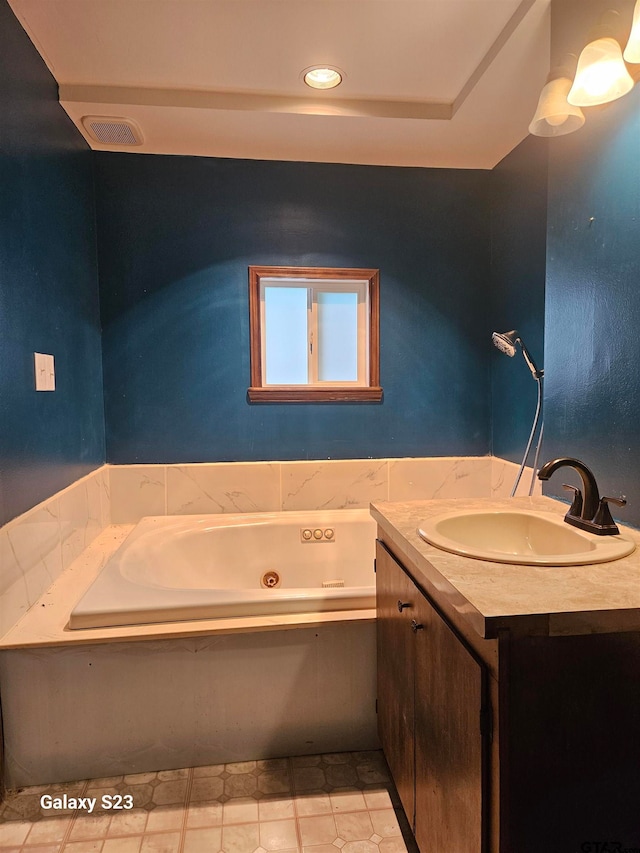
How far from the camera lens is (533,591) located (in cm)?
86

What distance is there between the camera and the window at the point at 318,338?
8.68 feet

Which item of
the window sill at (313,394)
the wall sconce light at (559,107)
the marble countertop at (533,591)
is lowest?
the marble countertop at (533,591)

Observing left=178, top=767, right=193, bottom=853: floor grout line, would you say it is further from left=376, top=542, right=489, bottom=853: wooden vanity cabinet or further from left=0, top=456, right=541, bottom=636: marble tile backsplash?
left=0, top=456, right=541, bottom=636: marble tile backsplash

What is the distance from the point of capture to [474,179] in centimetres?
272

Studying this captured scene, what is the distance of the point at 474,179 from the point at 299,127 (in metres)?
1.02

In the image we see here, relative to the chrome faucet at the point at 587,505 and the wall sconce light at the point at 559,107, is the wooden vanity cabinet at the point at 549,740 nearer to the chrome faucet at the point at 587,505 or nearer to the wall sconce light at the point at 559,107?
the chrome faucet at the point at 587,505

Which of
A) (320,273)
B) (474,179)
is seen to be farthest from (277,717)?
(474,179)

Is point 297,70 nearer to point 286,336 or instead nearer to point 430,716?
point 286,336

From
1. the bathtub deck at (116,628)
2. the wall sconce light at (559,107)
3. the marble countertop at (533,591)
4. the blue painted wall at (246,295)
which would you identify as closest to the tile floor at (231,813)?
the bathtub deck at (116,628)

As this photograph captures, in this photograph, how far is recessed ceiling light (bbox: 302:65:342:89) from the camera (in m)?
1.93

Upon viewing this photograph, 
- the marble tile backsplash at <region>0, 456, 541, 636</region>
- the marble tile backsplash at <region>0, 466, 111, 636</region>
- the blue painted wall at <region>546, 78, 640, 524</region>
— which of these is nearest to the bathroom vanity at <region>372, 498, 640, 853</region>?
the blue painted wall at <region>546, 78, 640, 524</region>

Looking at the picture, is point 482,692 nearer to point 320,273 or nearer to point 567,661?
point 567,661

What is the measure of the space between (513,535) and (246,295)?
1758 millimetres

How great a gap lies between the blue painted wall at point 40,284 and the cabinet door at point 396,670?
3.62 feet
